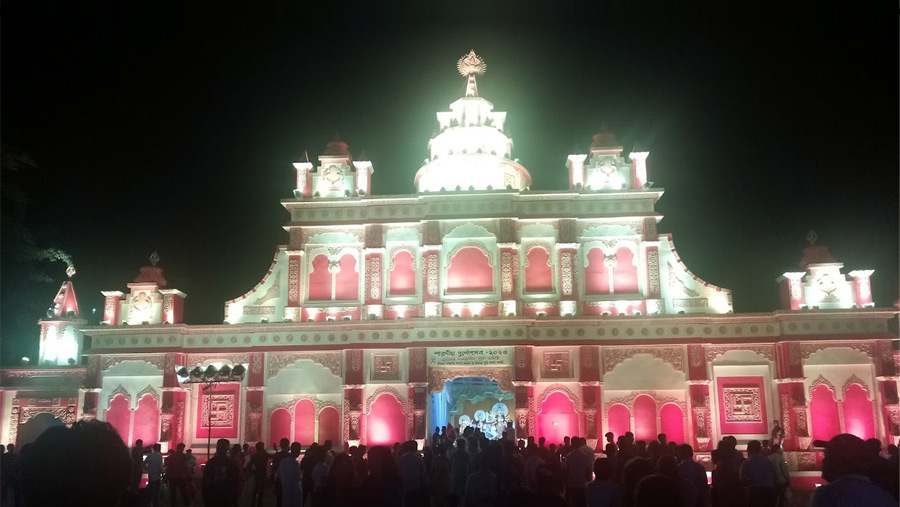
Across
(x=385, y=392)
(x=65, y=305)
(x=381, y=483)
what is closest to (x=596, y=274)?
(x=385, y=392)

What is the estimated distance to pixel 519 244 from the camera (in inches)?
1174

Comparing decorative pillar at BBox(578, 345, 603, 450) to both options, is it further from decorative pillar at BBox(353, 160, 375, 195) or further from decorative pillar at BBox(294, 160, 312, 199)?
decorative pillar at BBox(294, 160, 312, 199)

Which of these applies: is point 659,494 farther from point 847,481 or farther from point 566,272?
point 566,272

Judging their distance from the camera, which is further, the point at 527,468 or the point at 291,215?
the point at 291,215

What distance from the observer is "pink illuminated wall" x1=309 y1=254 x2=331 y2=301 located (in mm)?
30250

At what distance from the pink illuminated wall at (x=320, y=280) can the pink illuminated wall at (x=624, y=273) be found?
11.2 m

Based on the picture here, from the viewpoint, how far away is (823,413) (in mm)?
27375

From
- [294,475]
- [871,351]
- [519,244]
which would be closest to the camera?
[294,475]

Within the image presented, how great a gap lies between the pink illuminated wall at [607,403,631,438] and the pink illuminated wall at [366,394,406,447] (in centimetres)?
753

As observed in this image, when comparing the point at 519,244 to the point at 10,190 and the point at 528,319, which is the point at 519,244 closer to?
the point at 528,319

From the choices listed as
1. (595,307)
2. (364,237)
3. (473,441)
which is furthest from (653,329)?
(473,441)

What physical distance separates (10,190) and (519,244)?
23424mm

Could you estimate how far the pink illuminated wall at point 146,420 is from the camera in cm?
2889

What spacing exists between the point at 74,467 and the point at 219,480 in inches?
335
